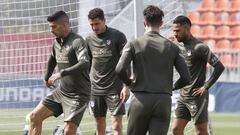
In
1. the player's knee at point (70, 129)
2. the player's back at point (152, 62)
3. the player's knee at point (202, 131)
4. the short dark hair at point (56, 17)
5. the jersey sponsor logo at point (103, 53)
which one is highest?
the short dark hair at point (56, 17)

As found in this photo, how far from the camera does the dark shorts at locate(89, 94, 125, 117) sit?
383 inches

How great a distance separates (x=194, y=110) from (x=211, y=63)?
0.69 m

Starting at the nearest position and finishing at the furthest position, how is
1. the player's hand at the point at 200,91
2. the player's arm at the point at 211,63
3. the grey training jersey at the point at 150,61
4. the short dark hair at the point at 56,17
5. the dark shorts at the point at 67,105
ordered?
the grey training jersey at the point at 150,61
the short dark hair at the point at 56,17
the dark shorts at the point at 67,105
the player's arm at the point at 211,63
the player's hand at the point at 200,91

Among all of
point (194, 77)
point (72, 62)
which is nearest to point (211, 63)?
point (194, 77)

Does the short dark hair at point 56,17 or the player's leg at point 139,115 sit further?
the short dark hair at point 56,17

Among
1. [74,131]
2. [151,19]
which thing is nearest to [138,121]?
[151,19]

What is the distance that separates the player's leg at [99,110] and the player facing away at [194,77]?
1.03 m

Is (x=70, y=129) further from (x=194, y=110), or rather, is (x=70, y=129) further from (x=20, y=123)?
(x=20, y=123)

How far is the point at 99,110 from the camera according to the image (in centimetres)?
991

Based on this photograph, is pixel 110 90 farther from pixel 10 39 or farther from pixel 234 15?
pixel 234 15

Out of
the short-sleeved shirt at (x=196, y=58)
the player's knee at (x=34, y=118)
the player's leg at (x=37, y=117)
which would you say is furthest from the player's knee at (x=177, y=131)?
the player's knee at (x=34, y=118)

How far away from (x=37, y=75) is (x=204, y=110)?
12.4ft

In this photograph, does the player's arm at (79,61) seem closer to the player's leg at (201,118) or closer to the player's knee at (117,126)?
the player's knee at (117,126)

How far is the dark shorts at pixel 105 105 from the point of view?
31.9 ft
